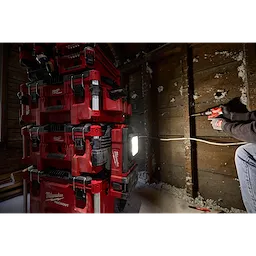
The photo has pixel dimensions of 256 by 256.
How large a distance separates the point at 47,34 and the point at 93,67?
24.6 inches

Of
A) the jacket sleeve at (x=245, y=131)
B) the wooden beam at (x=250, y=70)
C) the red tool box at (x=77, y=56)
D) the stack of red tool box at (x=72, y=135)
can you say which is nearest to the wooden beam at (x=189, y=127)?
the wooden beam at (x=250, y=70)

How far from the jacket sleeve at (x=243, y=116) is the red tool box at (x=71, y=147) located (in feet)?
5.78

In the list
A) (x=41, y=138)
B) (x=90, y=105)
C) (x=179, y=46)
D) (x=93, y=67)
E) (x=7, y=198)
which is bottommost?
(x=7, y=198)

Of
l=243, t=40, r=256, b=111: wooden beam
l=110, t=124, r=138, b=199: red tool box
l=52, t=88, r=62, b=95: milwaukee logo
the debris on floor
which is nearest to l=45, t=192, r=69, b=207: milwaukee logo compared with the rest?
l=110, t=124, r=138, b=199: red tool box

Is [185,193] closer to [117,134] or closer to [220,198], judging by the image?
[220,198]

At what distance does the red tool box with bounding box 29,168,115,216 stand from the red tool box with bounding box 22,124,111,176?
0.43ft

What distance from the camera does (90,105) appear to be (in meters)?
1.87

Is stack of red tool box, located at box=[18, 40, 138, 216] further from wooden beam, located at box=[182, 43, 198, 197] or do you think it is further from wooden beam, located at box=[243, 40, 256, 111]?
wooden beam, located at box=[243, 40, 256, 111]

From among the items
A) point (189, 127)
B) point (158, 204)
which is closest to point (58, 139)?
point (158, 204)

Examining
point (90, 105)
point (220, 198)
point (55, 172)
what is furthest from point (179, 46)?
point (55, 172)

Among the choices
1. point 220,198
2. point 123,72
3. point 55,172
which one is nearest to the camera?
point 55,172

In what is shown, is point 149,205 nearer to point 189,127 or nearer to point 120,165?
point 120,165

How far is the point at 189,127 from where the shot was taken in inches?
109

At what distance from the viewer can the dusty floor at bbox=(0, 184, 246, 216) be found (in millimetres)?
2369
